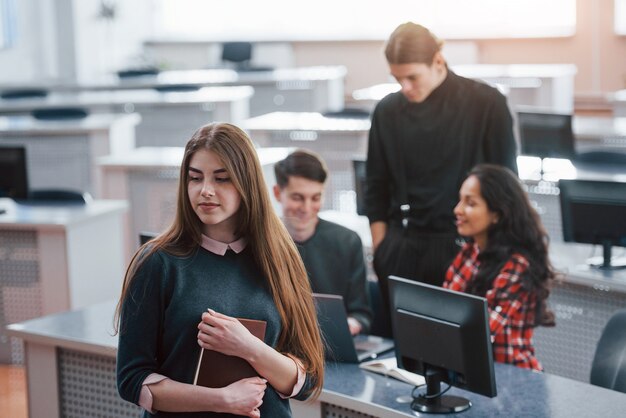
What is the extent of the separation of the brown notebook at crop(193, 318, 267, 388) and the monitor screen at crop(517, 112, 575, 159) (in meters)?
4.70

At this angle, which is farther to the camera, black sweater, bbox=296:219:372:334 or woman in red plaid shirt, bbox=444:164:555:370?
black sweater, bbox=296:219:372:334

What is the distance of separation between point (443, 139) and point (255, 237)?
1.64 meters

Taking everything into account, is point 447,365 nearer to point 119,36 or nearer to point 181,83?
point 181,83

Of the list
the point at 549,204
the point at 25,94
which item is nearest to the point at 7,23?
the point at 25,94

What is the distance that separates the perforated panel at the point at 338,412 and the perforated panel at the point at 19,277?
255 cm

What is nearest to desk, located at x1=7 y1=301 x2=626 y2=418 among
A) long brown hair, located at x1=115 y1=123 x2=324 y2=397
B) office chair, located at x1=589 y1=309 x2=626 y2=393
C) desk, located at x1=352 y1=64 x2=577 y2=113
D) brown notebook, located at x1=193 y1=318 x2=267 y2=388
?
office chair, located at x1=589 y1=309 x2=626 y2=393

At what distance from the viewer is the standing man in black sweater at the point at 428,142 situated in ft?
11.5

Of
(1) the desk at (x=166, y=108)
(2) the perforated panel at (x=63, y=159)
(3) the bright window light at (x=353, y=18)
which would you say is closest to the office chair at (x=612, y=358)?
(2) the perforated panel at (x=63, y=159)

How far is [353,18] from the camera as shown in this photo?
47.5 feet

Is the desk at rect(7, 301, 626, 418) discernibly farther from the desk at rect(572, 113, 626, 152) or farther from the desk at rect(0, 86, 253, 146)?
the desk at rect(0, 86, 253, 146)

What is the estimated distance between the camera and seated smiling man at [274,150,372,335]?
11.4 ft

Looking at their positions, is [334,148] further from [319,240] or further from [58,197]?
[319,240]

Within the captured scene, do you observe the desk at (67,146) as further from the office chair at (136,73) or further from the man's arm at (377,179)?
the office chair at (136,73)

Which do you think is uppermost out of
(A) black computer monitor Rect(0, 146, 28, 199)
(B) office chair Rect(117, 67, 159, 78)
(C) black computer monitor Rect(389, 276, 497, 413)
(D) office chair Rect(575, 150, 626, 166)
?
(B) office chair Rect(117, 67, 159, 78)
